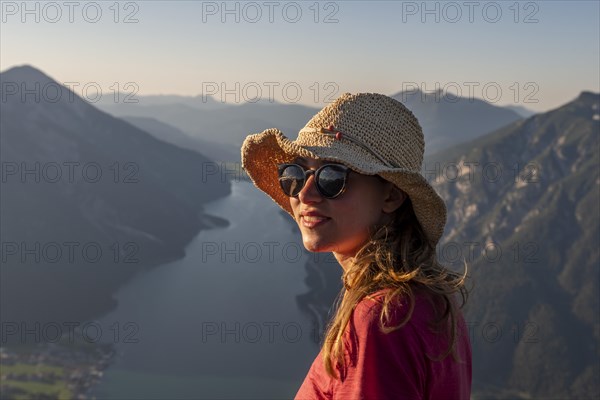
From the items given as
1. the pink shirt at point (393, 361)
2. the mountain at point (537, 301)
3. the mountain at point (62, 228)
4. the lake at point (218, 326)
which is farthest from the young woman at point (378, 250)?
the mountain at point (62, 228)

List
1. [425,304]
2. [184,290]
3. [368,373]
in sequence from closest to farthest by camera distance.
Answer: [368,373] → [425,304] → [184,290]

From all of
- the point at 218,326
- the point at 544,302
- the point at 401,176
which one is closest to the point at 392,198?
the point at 401,176

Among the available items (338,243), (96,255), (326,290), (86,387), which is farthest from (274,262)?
(338,243)

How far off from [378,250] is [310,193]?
57 cm

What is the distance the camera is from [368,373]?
2.60m

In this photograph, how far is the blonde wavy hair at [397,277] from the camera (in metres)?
2.83

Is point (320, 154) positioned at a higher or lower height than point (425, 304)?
higher

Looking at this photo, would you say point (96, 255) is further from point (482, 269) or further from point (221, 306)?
point (482, 269)

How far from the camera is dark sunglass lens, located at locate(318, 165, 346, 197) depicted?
11.2 ft

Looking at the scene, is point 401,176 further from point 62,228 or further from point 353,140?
point 62,228

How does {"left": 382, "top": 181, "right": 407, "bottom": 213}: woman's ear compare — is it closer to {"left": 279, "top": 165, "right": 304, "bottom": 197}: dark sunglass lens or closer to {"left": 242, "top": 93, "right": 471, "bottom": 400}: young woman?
{"left": 242, "top": 93, "right": 471, "bottom": 400}: young woman

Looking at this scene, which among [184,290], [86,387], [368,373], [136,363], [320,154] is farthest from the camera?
[184,290]

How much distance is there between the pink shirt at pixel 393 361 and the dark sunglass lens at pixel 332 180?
0.76 meters

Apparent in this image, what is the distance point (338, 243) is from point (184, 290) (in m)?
148
